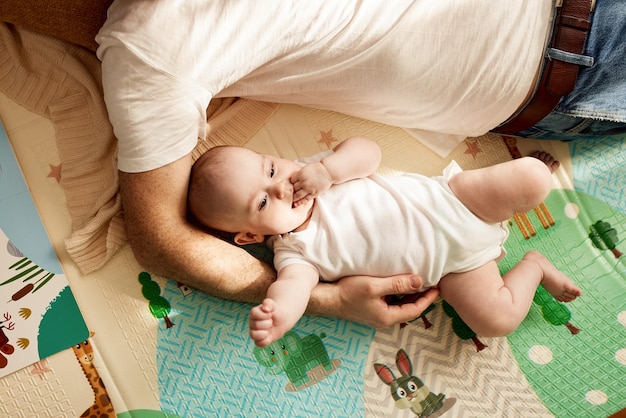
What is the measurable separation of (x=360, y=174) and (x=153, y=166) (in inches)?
17.8

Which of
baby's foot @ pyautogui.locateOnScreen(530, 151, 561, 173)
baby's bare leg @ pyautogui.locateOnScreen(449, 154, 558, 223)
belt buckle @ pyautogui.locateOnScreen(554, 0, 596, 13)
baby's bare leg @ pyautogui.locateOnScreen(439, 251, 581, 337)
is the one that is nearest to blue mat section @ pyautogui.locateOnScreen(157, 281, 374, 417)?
baby's bare leg @ pyautogui.locateOnScreen(439, 251, 581, 337)

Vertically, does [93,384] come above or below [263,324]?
below

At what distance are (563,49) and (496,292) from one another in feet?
1.78

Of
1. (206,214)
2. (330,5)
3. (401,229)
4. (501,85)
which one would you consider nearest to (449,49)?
(501,85)

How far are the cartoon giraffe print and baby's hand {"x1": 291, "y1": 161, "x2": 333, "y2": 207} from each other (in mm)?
575

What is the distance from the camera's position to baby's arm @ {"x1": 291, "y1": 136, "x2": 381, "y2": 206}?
3.82 ft

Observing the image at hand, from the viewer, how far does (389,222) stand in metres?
1.19

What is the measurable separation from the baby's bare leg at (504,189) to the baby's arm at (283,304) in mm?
→ 387

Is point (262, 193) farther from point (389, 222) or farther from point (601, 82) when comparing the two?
point (601, 82)

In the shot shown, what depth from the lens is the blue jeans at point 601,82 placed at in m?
1.16

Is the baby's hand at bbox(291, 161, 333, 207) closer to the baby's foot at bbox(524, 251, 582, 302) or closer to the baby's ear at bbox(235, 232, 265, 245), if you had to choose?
the baby's ear at bbox(235, 232, 265, 245)

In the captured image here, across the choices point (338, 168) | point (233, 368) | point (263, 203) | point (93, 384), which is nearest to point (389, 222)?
point (338, 168)

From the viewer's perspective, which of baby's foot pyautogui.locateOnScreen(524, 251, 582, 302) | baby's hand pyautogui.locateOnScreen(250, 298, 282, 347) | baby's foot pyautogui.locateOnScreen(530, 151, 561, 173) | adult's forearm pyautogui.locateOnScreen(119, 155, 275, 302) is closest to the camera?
baby's hand pyautogui.locateOnScreen(250, 298, 282, 347)

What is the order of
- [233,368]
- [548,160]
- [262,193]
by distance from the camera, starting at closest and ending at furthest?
[262,193] < [233,368] < [548,160]
